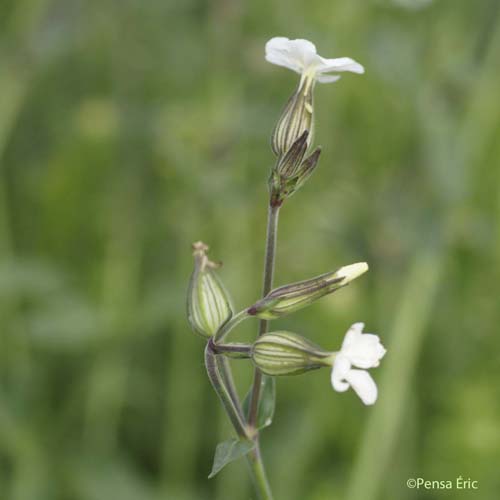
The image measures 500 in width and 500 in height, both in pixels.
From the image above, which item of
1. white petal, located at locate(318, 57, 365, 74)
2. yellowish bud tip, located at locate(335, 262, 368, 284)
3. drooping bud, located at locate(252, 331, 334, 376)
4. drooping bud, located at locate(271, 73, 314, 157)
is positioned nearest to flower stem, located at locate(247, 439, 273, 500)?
drooping bud, located at locate(252, 331, 334, 376)

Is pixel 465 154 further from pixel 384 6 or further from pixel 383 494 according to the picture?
pixel 383 494

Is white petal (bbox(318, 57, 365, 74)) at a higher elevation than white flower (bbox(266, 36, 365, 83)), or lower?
lower

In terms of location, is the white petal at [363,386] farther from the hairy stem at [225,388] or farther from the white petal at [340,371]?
the hairy stem at [225,388]

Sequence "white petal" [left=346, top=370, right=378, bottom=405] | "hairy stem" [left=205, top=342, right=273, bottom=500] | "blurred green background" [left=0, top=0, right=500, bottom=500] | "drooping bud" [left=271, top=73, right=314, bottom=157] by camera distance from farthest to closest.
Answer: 1. "blurred green background" [left=0, top=0, right=500, bottom=500]
2. "drooping bud" [left=271, top=73, right=314, bottom=157]
3. "hairy stem" [left=205, top=342, right=273, bottom=500]
4. "white petal" [left=346, top=370, right=378, bottom=405]

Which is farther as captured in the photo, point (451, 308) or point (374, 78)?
point (374, 78)

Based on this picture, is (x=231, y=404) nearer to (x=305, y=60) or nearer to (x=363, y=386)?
(x=363, y=386)

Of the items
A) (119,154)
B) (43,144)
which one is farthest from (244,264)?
(43,144)

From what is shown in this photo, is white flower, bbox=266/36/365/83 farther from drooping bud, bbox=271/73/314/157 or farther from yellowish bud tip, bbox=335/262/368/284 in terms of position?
yellowish bud tip, bbox=335/262/368/284
